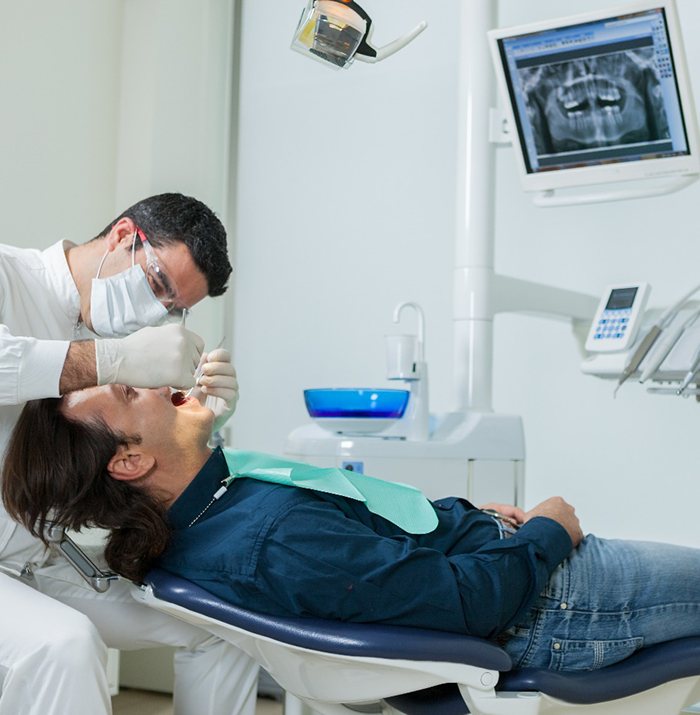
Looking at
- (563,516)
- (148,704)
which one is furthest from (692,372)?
(148,704)

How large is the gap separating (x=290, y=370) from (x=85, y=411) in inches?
70.2

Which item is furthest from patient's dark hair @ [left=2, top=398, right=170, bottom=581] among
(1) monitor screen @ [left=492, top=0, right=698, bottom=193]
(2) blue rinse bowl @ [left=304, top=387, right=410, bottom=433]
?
(1) monitor screen @ [left=492, top=0, right=698, bottom=193]

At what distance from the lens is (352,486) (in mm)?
1541

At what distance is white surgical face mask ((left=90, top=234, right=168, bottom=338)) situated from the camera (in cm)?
188

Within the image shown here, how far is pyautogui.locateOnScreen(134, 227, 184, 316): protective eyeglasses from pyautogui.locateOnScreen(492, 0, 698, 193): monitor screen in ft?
3.15

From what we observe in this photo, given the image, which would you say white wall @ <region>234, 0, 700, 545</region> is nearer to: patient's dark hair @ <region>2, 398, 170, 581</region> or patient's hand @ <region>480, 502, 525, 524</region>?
patient's hand @ <region>480, 502, 525, 524</region>

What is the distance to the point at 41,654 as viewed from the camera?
1365 mm

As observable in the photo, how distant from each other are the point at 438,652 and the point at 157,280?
976mm

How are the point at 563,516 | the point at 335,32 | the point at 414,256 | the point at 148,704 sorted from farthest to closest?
the point at 414,256 < the point at 148,704 < the point at 335,32 < the point at 563,516

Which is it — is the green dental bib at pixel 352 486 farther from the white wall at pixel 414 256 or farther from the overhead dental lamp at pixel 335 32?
the white wall at pixel 414 256

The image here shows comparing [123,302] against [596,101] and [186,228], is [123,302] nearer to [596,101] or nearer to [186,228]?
[186,228]

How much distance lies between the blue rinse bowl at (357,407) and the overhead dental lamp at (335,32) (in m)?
0.77

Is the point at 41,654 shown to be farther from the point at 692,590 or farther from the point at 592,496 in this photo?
the point at 592,496

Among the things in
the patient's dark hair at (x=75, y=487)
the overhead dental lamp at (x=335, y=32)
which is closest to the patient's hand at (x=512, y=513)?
the patient's dark hair at (x=75, y=487)
